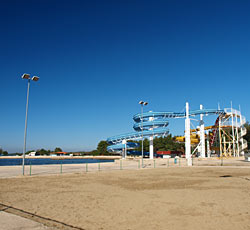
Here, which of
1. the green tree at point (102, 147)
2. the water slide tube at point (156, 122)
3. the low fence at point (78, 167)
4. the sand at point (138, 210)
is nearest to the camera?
the sand at point (138, 210)

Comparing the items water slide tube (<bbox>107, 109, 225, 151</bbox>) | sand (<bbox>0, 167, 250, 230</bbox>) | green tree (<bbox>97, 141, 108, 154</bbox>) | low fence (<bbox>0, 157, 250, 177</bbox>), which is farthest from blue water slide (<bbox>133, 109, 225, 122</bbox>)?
green tree (<bbox>97, 141, 108, 154</bbox>)

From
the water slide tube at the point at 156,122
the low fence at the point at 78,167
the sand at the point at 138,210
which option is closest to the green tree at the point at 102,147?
the water slide tube at the point at 156,122

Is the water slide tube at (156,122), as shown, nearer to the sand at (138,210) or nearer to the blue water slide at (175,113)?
the blue water slide at (175,113)

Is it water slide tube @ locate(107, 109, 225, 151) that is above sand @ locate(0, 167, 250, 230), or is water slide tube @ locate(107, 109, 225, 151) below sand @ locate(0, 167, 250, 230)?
above

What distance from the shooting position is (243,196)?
1206cm

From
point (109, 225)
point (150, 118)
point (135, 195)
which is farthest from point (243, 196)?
point (150, 118)

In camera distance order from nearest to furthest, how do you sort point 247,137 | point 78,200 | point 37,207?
point 37,207 < point 78,200 < point 247,137

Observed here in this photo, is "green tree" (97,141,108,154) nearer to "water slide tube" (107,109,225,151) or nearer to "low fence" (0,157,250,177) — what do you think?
"water slide tube" (107,109,225,151)

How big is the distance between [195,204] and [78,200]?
5257mm

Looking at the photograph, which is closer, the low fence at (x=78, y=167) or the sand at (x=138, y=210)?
the sand at (x=138, y=210)

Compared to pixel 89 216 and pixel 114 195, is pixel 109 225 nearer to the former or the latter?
pixel 89 216

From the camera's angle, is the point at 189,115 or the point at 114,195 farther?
the point at 189,115

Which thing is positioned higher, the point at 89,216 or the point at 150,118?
the point at 150,118

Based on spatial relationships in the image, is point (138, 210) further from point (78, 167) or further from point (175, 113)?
point (175, 113)
